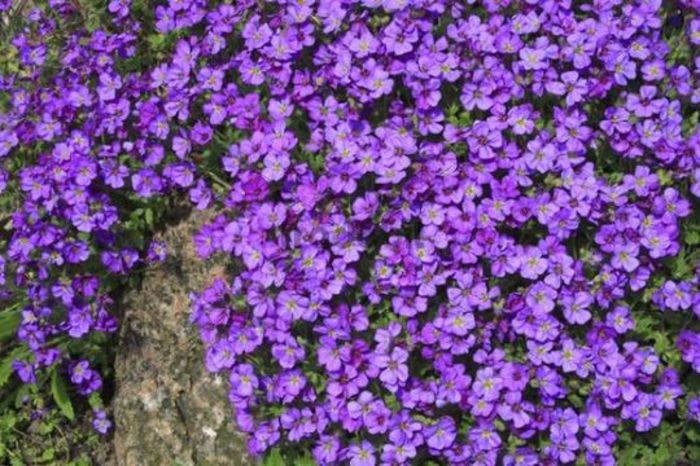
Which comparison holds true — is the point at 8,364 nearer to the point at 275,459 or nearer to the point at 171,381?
the point at 171,381

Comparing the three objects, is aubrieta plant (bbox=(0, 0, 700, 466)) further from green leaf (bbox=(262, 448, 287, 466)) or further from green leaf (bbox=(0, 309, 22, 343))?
green leaf (bbox=(0, 309, 22, 343))

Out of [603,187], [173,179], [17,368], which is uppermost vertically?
[603,187]

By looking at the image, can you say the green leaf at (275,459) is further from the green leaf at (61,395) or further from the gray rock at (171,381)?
the green leaf at (61,395)

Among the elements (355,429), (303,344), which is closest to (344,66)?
(303,344)

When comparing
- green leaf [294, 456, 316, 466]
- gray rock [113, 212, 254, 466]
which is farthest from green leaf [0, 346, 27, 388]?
green leaf [294, 456, 316, 466]

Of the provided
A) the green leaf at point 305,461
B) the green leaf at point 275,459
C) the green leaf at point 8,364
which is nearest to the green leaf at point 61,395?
the green leaf at point 8,364

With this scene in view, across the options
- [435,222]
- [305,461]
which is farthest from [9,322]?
[435,222]

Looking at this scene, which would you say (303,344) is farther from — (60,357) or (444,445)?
(60,357)
